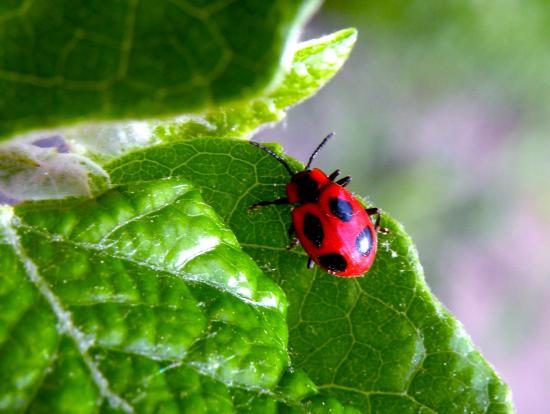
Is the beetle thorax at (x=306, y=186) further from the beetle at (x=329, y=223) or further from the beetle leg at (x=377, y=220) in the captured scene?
the beetle leg at (x=377, y=220)

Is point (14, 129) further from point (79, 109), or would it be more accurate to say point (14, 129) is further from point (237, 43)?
point (237, 43)

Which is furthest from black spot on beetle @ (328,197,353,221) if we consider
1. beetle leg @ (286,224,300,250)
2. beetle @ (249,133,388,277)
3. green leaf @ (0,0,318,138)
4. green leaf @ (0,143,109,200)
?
green leaf @ (0,0,318,138)

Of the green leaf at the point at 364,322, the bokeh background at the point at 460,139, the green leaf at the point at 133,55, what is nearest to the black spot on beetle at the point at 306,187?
the green leaf at the point at 364,322

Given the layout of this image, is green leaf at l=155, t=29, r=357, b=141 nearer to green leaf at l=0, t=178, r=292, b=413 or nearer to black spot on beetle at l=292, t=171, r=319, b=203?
green leaf at l=0, t=178, r=292, b=413

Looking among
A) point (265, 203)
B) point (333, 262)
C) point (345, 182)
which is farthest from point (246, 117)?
point (345, 182)

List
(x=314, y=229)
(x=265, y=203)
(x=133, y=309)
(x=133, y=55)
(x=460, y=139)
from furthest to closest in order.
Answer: (x=460, y=139)
(x=314, y=229)
(x=265, y=203)
(x=133, y=309)
(x=133, y=55)

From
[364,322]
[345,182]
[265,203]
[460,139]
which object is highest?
[460,139]

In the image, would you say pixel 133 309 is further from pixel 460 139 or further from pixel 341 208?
pixel 460 139
